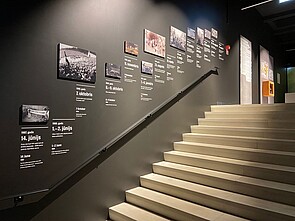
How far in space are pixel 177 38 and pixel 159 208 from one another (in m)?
2.85

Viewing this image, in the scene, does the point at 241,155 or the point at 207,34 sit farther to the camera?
the point at 207,34

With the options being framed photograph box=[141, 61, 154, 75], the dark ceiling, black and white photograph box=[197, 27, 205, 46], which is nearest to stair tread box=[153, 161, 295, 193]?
framed photograph box=[141, 61, 154, 75]

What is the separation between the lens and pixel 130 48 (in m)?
3.18

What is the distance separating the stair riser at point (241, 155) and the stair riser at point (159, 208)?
4.04 feet

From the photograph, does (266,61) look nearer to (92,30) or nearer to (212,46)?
(212,46)

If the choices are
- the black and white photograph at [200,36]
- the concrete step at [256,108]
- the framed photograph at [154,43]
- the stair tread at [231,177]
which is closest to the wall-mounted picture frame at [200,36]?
the black and white photograph at [200,36]

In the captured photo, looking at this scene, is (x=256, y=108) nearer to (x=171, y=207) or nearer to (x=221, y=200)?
(x=221, y=200)

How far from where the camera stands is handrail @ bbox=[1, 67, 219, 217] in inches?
91.5

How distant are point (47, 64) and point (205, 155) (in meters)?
2.59

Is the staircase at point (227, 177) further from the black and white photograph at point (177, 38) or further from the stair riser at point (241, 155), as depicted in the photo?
the black and white photograph at point (177, 38)

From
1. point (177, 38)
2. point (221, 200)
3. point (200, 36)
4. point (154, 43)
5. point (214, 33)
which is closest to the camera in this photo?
point (221, 200)

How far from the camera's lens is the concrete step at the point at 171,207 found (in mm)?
2404

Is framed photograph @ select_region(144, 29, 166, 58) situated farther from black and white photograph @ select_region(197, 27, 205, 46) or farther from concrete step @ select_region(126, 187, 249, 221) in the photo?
concrete step @ select_region(126, 187, 249, 221)

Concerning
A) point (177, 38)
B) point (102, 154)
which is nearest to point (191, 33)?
point (177, 38)
